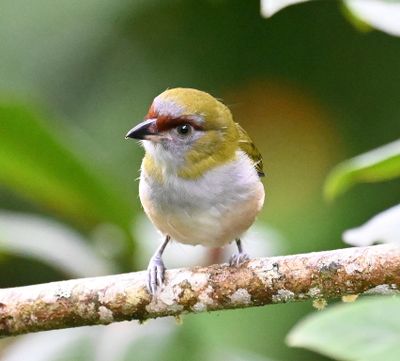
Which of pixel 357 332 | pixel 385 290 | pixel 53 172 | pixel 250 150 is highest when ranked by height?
pixel 53 172

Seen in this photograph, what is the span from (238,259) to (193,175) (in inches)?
17.9

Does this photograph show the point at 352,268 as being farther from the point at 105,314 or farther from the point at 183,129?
the point at 183,129

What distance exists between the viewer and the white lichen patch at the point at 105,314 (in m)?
2.99

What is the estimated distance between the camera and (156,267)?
3258mm

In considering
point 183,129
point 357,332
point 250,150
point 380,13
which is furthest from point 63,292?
point 380,13

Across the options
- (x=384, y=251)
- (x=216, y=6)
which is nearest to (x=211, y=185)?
(x=384, y=251)

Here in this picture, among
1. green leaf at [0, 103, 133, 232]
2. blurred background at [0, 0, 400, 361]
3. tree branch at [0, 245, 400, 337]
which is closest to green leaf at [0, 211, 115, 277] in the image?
green leaf at [0, 103, 133, 232]

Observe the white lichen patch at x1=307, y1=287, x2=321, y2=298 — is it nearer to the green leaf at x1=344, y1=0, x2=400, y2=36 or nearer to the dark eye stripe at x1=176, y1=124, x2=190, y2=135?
the green leaf at x1=344, y1=0, x2=400, y2=36

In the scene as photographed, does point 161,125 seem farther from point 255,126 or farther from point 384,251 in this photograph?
point 255,126

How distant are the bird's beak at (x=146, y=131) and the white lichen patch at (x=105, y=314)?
2.16 ft

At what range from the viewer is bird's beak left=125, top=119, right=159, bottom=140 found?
3.40 m

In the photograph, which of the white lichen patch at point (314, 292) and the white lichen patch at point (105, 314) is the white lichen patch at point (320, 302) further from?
the white lichen patch at point (105, 314)

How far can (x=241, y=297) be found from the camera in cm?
291

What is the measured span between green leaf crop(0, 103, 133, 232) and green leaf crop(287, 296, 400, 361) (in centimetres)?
157
